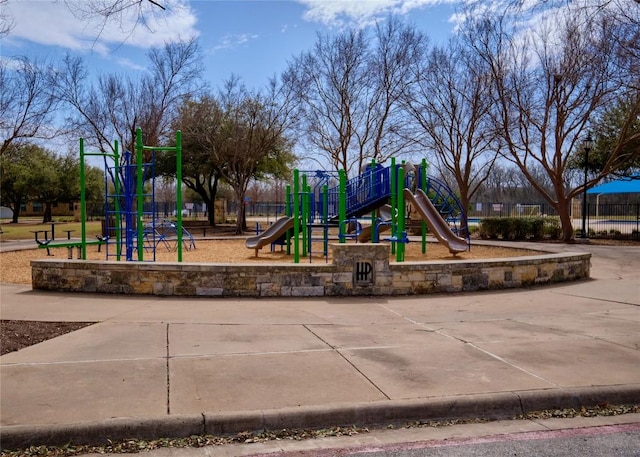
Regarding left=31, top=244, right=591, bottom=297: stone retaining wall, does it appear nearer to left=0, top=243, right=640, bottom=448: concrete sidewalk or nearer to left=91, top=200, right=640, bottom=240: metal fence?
left=0, top=243, right=640, bottom=448: concrete sidewalk

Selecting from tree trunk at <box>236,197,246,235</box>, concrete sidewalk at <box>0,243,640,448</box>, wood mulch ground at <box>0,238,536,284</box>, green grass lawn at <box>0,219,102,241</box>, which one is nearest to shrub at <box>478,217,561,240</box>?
wood mulch ground at <box>0,238,536,284</box>

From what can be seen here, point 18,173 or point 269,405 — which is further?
point 18,173

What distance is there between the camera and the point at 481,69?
27.6 m

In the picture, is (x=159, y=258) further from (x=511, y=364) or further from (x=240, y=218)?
(x=240, y=218)

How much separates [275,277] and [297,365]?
14.8ft

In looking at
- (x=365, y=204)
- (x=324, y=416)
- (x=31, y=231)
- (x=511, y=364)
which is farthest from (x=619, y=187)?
(x=324, y=416)

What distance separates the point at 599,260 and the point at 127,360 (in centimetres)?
1566

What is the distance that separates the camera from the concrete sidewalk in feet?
14.5

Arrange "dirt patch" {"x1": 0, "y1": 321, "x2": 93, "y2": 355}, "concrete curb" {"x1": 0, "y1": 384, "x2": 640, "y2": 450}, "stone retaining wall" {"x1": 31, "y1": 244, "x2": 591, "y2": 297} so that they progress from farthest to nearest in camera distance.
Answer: "stone retaining wall" {"x1": 31, "y1": 244, "x2": 591, "y2": 297} → "dirt patch" {"x1": 0, "y1": 321, "x2": 93, "y2": 355} → "concrete curb" {"x1": 0, "y1": 384, "x2": 640, "y2": 450}

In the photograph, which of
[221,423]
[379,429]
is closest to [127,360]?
[221,423]

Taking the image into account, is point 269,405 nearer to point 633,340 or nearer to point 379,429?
point 379,429

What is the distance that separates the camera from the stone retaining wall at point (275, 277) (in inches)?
400

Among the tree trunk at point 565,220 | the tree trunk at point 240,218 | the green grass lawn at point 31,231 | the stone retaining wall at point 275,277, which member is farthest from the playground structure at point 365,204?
the tree trunk at point 240,218

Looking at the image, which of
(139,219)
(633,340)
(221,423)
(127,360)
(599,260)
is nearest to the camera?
(221,423)
